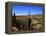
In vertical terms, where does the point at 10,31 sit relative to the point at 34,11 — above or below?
below

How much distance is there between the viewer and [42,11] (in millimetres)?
1960

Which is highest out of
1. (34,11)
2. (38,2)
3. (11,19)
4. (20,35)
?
(38,2)

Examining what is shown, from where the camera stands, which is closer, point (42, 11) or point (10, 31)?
point (10, 31)

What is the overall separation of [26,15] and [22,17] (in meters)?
0.07

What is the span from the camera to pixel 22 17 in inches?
72.7

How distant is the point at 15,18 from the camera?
1810 mm

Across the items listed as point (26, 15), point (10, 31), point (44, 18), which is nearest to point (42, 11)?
point (44, 18)

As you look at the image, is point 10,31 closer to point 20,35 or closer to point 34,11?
point 20,35

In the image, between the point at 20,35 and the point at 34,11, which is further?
the point at 34,11

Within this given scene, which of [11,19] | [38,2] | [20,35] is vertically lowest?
[20,35]
